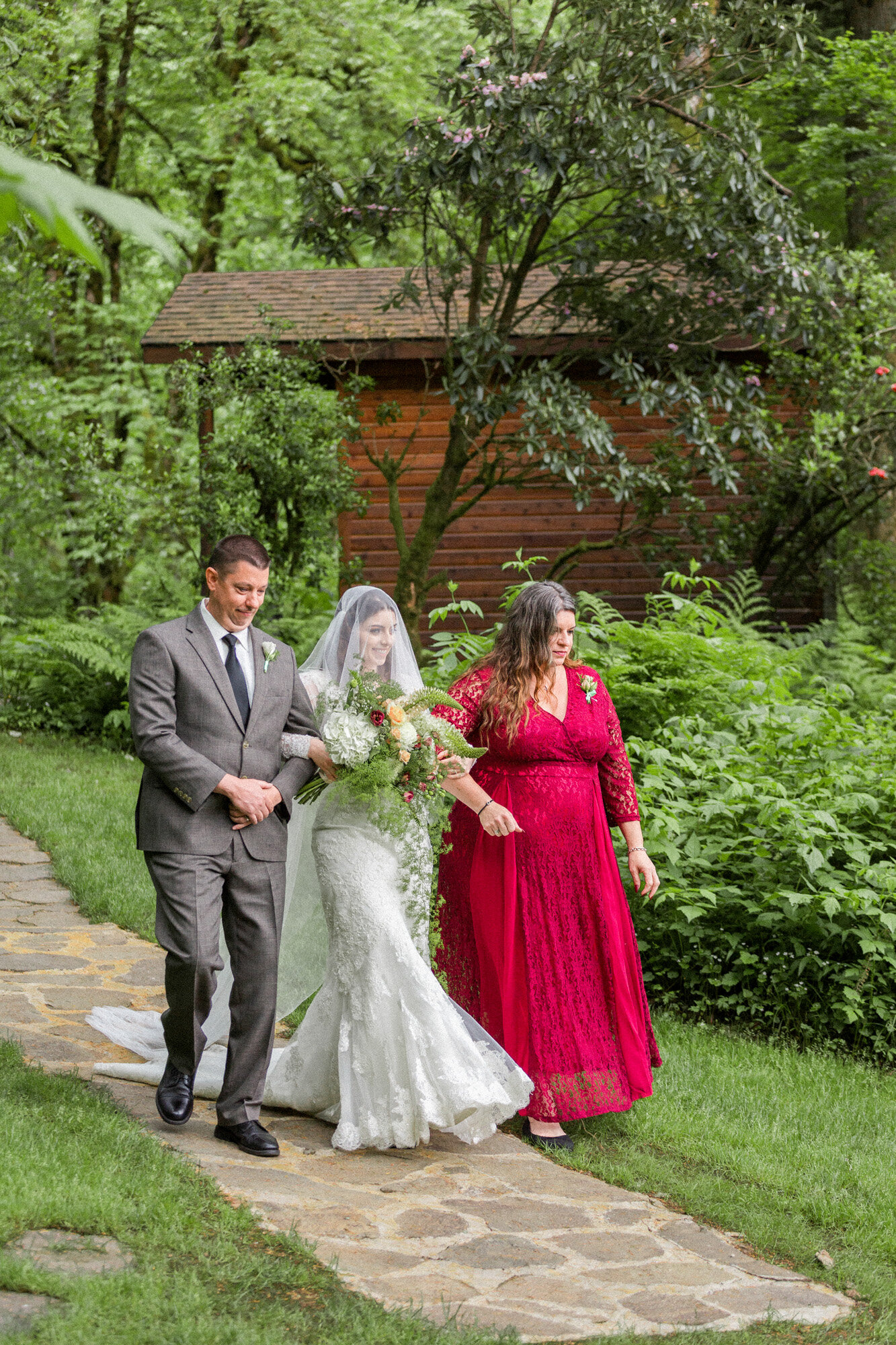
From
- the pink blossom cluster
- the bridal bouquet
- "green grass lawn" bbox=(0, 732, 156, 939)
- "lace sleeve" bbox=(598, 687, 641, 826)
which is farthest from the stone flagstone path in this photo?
the pink blossom cluster

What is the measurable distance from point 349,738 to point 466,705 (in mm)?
707

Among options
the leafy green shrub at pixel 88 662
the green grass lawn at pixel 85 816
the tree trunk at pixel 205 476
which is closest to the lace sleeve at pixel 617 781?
the green grass lawn at pixel 85 816

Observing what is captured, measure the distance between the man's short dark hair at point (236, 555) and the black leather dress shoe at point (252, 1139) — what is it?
1931 millimetres

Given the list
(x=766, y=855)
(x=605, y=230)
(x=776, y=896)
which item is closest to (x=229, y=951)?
(x=776, y=896)

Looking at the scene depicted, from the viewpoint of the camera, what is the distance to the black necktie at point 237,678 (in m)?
4.63

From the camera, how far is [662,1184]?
188 inches

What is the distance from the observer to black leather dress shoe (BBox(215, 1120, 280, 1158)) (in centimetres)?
457

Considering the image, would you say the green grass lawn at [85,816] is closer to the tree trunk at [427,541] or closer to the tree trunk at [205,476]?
the tree trunk at [205,476]

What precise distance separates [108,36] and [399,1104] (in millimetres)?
19127

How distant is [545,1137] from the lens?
5.14 m

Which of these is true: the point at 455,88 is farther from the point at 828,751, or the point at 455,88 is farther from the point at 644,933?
the point at 644,933

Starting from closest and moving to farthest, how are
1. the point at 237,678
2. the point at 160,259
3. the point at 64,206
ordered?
the point at 64,206, the point at 237,678, the point at 160,259

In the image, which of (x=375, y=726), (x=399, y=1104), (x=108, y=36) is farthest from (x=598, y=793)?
(x=108, y=36)

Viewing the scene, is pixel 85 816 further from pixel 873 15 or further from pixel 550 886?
pixel 873 15
